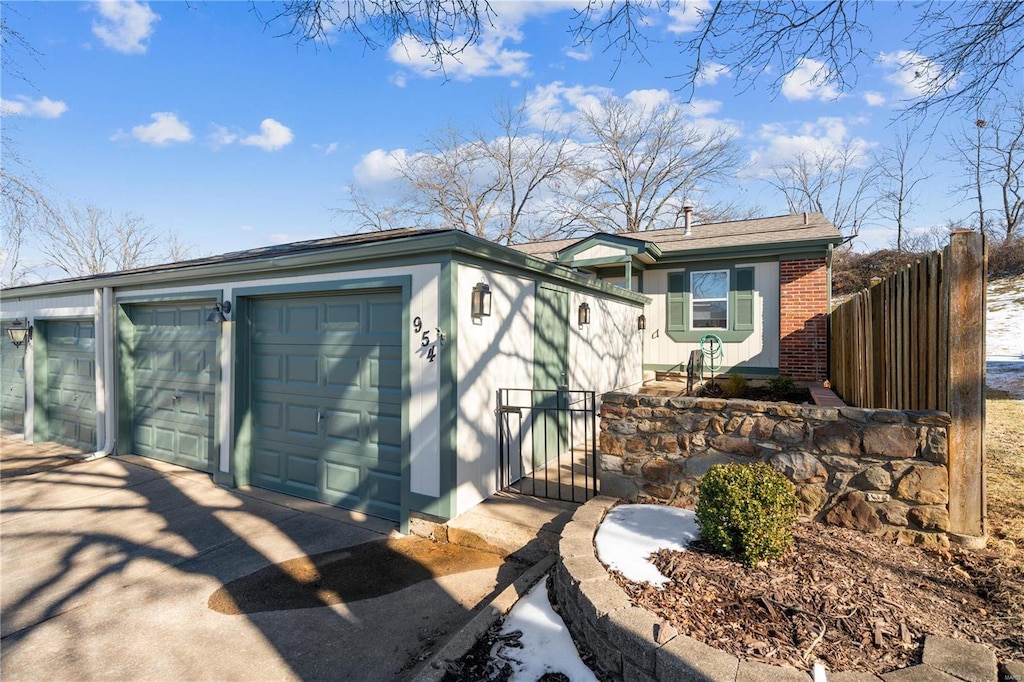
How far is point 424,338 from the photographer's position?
168 inches

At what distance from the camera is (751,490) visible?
2.75 meters

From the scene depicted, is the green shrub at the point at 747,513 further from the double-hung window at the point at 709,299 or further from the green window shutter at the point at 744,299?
the double-hung window at the point at 709,299

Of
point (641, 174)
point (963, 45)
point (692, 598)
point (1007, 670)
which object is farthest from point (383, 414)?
point (641, 174)

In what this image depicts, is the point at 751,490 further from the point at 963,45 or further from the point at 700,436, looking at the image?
the point at 963,45

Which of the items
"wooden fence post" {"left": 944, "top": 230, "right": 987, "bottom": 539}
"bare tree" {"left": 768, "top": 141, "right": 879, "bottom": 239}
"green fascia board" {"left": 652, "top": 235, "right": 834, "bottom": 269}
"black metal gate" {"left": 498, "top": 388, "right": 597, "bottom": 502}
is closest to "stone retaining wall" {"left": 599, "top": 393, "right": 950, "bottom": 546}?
"wooden fence post" {"left": 944, "top": 230, "right": 987, "bottom": 539}

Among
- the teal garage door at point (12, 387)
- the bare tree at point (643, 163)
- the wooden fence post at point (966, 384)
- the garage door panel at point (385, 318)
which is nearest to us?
the wooden fence post at point (966, 384)

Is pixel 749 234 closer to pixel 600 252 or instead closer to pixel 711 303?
Result: pixel 711 303

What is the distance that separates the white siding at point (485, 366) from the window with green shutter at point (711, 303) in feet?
21.4

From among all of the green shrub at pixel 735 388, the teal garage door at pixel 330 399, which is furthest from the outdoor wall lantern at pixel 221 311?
the green shrub at pixel 735 388

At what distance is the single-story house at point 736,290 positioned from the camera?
9562mm

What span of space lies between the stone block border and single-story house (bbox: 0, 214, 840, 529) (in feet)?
5.98

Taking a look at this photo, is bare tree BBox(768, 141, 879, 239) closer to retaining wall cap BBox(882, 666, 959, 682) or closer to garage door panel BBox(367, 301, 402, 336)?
garage door panel BBox(367, 301, 402, 336)

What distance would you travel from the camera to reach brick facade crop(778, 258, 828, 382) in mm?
9492

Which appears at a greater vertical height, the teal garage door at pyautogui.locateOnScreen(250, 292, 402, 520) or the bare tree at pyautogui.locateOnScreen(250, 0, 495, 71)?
the bare tree at pyautogui.locateOnScreen(250, 0, 495, 71)
